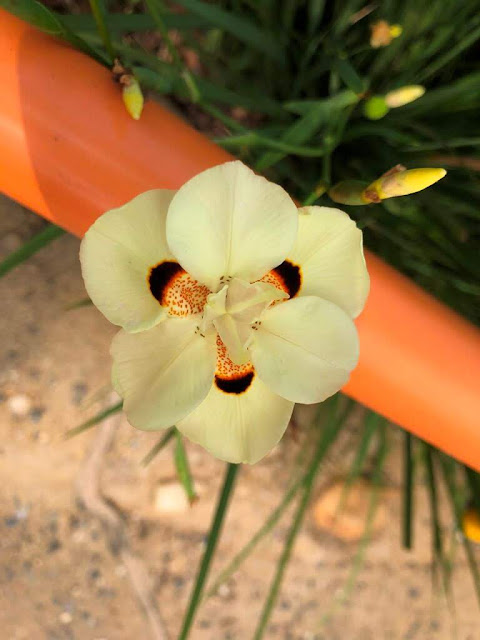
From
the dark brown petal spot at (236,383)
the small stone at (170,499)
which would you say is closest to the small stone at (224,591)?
the small stone at (170,499)

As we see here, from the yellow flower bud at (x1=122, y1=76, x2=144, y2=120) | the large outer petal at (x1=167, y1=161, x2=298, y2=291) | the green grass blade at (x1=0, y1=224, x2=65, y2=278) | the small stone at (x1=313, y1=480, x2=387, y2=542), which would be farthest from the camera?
the small stone at (x1=313, y1=480, x2=387, y2=542)

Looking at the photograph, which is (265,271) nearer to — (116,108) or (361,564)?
(116,108)

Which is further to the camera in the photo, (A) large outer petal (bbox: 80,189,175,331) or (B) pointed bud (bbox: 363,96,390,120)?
(B) pointed bud (bbox: 363,96,390,120)

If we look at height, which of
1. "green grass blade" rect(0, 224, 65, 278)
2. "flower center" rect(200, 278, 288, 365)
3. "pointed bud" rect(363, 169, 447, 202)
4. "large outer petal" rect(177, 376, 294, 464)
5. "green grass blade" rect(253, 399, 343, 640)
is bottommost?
"green grass blade" rect(253, 399, 343, 640)

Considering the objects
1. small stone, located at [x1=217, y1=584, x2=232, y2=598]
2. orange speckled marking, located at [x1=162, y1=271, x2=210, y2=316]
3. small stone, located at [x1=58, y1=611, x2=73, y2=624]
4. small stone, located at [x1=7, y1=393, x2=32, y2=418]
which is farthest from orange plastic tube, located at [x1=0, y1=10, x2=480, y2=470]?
small stone, located at [x1=58, y1=611, x2=73, y2=624]

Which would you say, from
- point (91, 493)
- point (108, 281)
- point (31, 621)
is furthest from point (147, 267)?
point (31, 621)

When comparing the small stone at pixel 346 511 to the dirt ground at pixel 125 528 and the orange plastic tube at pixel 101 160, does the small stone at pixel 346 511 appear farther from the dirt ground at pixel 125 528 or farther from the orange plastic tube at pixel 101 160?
the orange plastic tube at pixel 101 160

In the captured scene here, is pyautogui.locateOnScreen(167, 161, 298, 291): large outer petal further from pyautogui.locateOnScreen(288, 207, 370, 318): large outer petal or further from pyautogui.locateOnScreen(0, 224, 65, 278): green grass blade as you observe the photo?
pyautogui.locateOnScreen(0, 224, 65, 278): green grass blade
